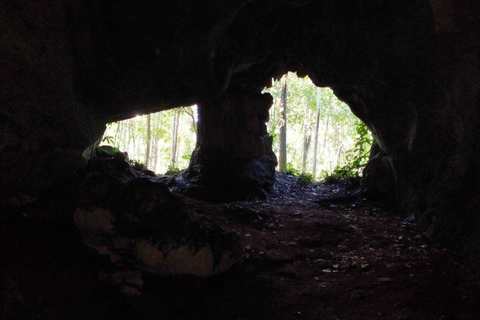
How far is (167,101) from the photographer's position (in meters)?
5.70

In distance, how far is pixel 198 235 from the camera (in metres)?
4.31

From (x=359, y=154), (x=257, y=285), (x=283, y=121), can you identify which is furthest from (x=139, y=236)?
(x=283, y=121)

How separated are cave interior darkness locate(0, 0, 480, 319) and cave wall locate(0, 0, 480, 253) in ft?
0.06

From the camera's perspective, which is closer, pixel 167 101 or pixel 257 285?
pixel 257 285

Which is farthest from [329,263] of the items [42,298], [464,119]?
[42,298]

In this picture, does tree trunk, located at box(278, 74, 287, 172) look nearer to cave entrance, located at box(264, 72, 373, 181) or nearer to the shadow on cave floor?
cave entrance, located at box(264, 72, 373, 181)

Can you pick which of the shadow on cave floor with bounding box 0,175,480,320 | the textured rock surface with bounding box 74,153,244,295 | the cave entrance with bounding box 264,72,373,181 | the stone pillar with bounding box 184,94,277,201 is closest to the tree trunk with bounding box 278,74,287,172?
the cave entrance with bounding box 264,72,373,181

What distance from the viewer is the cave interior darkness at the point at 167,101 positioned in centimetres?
394

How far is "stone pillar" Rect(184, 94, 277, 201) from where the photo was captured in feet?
33.4

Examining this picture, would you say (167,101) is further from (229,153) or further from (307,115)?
(307,115)

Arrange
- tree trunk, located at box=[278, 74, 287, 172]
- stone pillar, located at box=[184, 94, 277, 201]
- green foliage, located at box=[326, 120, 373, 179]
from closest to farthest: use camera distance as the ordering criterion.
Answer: stone pillar, located at box=[184, 94, 277, 201], green foliage, located at box=[326, 120, 373, 179], tree trunk, located at box=[278, 74, 287, 172]

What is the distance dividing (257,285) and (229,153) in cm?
662

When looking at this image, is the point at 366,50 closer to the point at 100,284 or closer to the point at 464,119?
the point at 464,119

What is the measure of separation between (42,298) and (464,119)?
625cm
